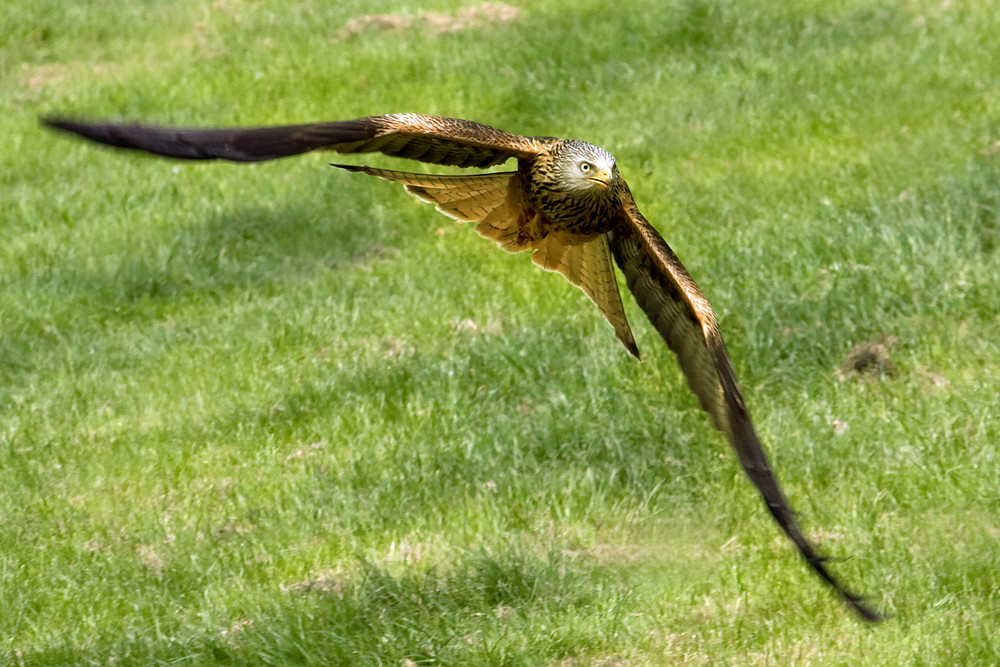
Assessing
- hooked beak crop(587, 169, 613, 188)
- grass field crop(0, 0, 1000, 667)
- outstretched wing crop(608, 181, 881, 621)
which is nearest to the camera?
outstretched wing crop(608, 181, 881, 621)

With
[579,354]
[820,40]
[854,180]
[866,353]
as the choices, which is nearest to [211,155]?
[579,354]

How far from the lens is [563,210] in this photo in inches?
243

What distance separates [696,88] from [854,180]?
2.79m

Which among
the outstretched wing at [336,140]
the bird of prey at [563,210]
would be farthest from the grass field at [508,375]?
the outstretched wing at [336,140]

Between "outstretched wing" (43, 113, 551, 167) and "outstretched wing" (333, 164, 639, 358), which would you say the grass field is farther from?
"outstretched wing" (43, 113, 551, 167)

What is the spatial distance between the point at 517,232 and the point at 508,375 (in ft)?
5.21

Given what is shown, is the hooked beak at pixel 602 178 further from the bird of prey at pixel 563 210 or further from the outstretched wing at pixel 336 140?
the outstretched wing at pixel 336 140

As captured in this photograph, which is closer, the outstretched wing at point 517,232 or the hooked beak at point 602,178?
the hooked beak at point 602,178

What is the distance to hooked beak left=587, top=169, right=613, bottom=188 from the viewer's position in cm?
600

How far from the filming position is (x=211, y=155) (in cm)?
439

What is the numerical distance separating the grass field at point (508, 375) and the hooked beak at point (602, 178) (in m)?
1.63

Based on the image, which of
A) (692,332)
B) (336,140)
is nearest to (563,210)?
(692,332)

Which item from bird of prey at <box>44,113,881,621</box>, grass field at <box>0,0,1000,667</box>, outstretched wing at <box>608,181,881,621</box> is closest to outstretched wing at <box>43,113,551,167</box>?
bird of prey at <box>44,113,881,621</box>

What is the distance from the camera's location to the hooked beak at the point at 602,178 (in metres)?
Answer: 6.00
